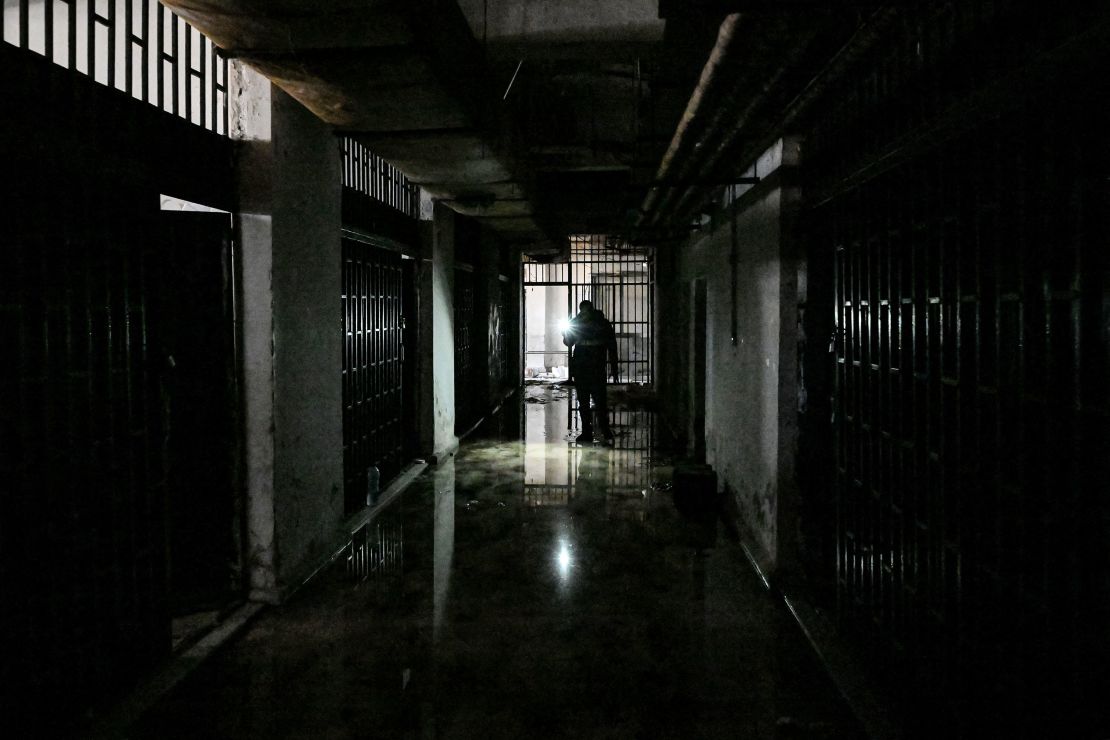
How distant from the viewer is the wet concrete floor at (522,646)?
308 centimetres

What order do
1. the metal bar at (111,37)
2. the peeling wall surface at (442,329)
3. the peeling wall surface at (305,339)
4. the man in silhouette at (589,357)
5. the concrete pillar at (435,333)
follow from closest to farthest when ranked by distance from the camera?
the metal bar at (111,37), the peeling wall surface at (305,339), the concrete pillar at (435,333), the peeling wall surface at (442,329), the man in silhouette at (589,357)

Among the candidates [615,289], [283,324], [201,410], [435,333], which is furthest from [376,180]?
[615,289]

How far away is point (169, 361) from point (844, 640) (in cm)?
379

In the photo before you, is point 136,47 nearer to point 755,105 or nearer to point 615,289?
point 755,105

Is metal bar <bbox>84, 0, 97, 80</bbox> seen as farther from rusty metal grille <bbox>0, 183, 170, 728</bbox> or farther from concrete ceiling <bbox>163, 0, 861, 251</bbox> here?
rusty metal grille <bbox>0, 183, 170, 728</bbox>

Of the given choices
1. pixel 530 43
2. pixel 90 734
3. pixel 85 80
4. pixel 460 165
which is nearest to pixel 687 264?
pixel 460 165

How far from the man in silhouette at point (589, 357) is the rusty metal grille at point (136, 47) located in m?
5.75

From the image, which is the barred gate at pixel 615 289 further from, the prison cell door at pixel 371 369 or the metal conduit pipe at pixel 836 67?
the metal conduit pipe at pixel 836 67

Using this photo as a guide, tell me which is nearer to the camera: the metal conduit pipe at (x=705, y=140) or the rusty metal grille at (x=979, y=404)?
the rusty metal grille at (x=979, y=404)

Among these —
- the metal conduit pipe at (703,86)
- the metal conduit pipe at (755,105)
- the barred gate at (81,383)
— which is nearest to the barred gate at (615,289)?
Answer: the metal conduit pipe at (703,86)

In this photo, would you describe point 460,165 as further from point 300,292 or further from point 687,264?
point 687,264

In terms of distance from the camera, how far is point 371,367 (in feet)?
22.0

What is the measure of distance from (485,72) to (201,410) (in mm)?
2709

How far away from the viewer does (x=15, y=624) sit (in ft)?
8.78
